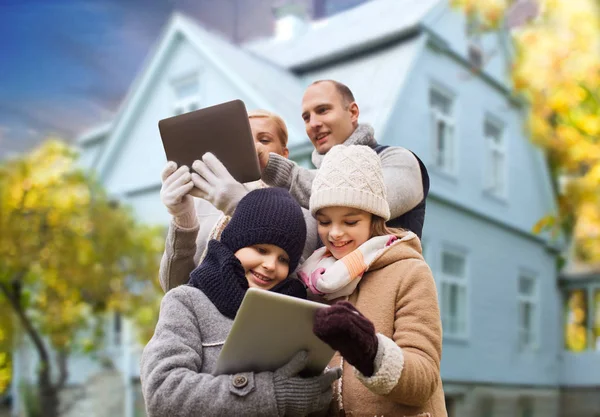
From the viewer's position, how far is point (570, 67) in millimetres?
7789

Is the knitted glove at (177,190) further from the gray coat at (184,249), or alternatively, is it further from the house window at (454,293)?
the house window at (454,293)

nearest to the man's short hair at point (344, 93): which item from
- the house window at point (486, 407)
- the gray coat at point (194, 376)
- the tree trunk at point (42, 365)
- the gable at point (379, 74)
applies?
the gray coat at point (194, 376)

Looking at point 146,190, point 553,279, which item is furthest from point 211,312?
point 553,279

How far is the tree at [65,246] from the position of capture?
28.7 feet

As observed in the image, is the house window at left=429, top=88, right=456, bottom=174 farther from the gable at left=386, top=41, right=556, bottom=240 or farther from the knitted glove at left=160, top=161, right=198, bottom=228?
the knitted glove at left=160, top=161, right=198, bottom=228

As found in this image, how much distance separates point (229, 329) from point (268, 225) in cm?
24

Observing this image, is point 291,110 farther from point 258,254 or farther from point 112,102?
point 258,254

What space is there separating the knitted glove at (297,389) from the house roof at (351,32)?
23.8ft

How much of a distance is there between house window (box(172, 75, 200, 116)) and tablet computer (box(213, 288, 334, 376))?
7994mm

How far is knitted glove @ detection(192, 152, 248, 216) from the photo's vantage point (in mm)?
1699

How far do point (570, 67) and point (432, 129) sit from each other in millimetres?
1862

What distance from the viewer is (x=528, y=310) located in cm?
1195

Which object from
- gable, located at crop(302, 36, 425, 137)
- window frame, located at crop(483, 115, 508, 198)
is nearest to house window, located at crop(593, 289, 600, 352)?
window frame, located at crop(483, 115, 508, 198)

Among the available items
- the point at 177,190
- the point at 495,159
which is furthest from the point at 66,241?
the point at 177,190
